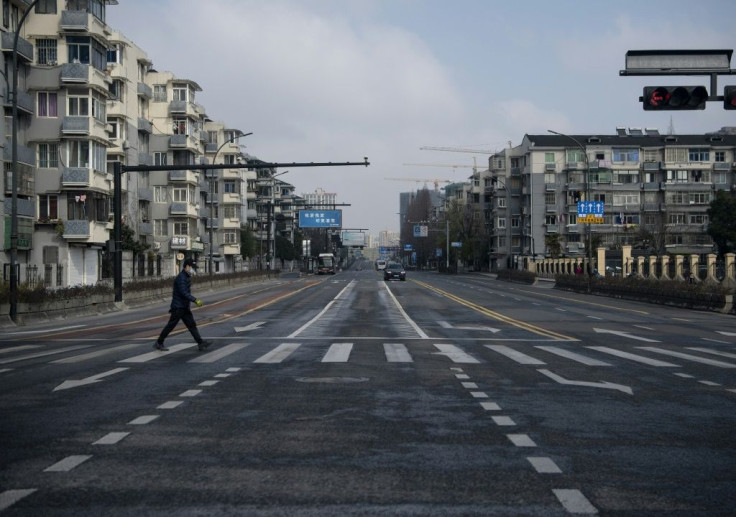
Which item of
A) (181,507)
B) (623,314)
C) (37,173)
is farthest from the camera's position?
(37,173)

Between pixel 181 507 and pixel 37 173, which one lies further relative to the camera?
pixel 37 173

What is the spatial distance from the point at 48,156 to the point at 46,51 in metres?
7.00

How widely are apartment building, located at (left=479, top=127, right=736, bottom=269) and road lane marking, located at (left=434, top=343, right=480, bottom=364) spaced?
9296cm

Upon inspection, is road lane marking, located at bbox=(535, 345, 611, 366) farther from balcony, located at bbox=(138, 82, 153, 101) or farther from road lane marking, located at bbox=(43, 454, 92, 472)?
balcony, located at bbox=(138, 82, 153, 101)

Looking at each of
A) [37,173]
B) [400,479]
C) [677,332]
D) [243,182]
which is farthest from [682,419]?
[243,182]

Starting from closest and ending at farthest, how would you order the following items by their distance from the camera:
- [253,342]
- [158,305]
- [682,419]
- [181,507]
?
[181,507] → [682,419] → [253,342] → [158,305]

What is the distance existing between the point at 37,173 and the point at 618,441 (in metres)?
51.1

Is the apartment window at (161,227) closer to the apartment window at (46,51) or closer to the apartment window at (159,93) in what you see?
the apartment window at (159,93)

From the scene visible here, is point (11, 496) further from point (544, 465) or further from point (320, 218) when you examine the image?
point (320, 218)

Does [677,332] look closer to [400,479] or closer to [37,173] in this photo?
[400,479]

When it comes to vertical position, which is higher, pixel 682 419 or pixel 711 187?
pixel 711 187

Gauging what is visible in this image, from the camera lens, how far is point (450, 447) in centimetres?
732

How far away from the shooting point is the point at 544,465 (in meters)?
6.61

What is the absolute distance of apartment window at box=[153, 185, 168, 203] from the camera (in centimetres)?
8216
